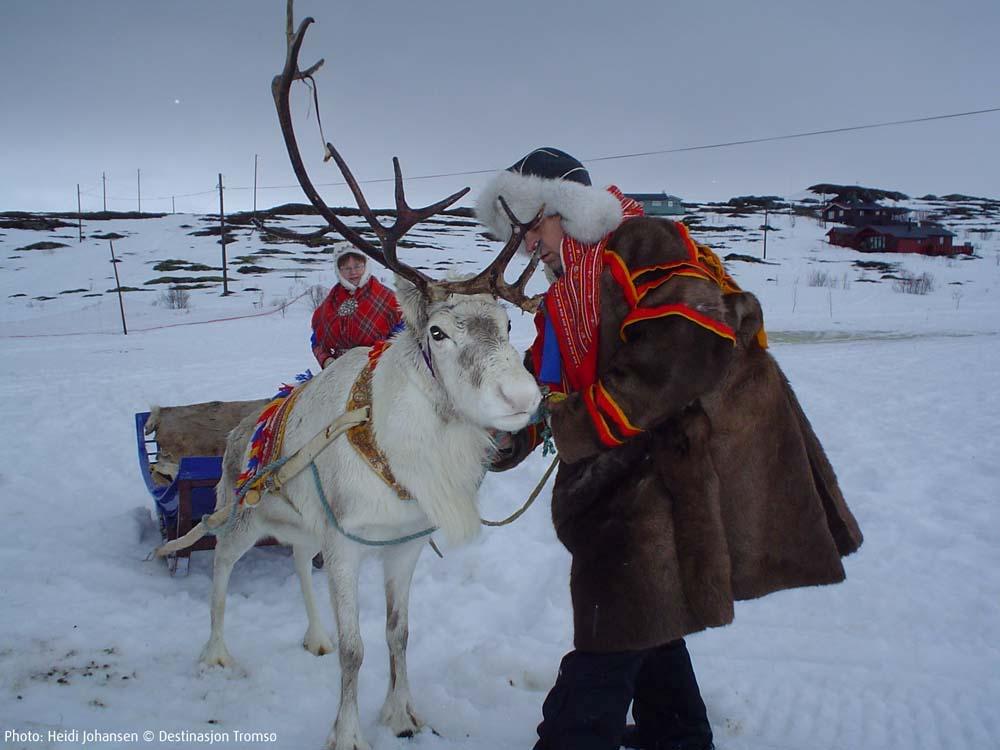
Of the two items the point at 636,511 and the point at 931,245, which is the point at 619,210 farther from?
the point at 931,245

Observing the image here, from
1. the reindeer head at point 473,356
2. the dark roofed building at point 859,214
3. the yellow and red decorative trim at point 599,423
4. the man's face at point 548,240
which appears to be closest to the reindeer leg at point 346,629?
the reindeer head at point 473,356

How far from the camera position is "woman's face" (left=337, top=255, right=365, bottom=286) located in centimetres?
559

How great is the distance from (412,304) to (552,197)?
702mm

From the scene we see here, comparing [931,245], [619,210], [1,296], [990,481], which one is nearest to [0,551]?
[619,210]

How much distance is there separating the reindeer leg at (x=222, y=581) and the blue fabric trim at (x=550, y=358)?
2.06 m

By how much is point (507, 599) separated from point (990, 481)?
415cm

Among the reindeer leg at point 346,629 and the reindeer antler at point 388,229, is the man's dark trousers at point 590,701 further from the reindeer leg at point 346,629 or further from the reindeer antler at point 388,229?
the reindeer antler at point 388,229

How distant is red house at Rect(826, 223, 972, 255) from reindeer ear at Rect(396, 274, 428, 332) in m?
46.3

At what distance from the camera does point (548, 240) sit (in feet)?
8.74

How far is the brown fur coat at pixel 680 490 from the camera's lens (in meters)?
2.22

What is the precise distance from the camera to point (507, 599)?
4.25 meters

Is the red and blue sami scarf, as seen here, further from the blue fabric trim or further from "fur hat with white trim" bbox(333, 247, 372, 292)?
"fur hat with white trim" bbox(333, 247, 372, 292)

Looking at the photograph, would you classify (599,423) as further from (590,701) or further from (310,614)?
(310,614)

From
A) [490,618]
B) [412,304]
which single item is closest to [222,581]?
[490,618]
